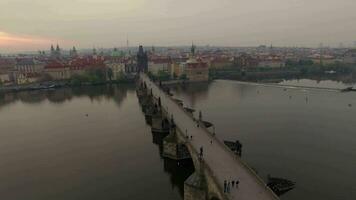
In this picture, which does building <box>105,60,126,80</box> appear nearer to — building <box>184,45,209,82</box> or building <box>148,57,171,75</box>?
building <box>148,57,171,75</box>

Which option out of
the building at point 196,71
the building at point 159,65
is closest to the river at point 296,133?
the building at point 196,71

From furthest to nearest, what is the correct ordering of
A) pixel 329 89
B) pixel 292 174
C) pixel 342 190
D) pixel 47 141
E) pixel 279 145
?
1. pixel 329 89
2. pixel 47 141
3. pixel 279 145
4. pixel 292 174
5. pixel 342 190

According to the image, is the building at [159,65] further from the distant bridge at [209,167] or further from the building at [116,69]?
the distant bridge at [209,167]

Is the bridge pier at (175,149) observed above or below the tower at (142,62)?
below

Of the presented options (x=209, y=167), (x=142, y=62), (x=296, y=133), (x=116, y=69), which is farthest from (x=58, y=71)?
(x=209, y=167)

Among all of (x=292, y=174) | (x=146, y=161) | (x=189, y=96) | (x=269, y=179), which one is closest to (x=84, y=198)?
(x=146, y=161)

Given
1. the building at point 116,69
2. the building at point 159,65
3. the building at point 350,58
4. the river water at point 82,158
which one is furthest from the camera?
the building at point 350,58

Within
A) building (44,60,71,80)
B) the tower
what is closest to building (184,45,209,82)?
the tower

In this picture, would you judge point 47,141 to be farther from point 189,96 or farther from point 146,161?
point 189,96
